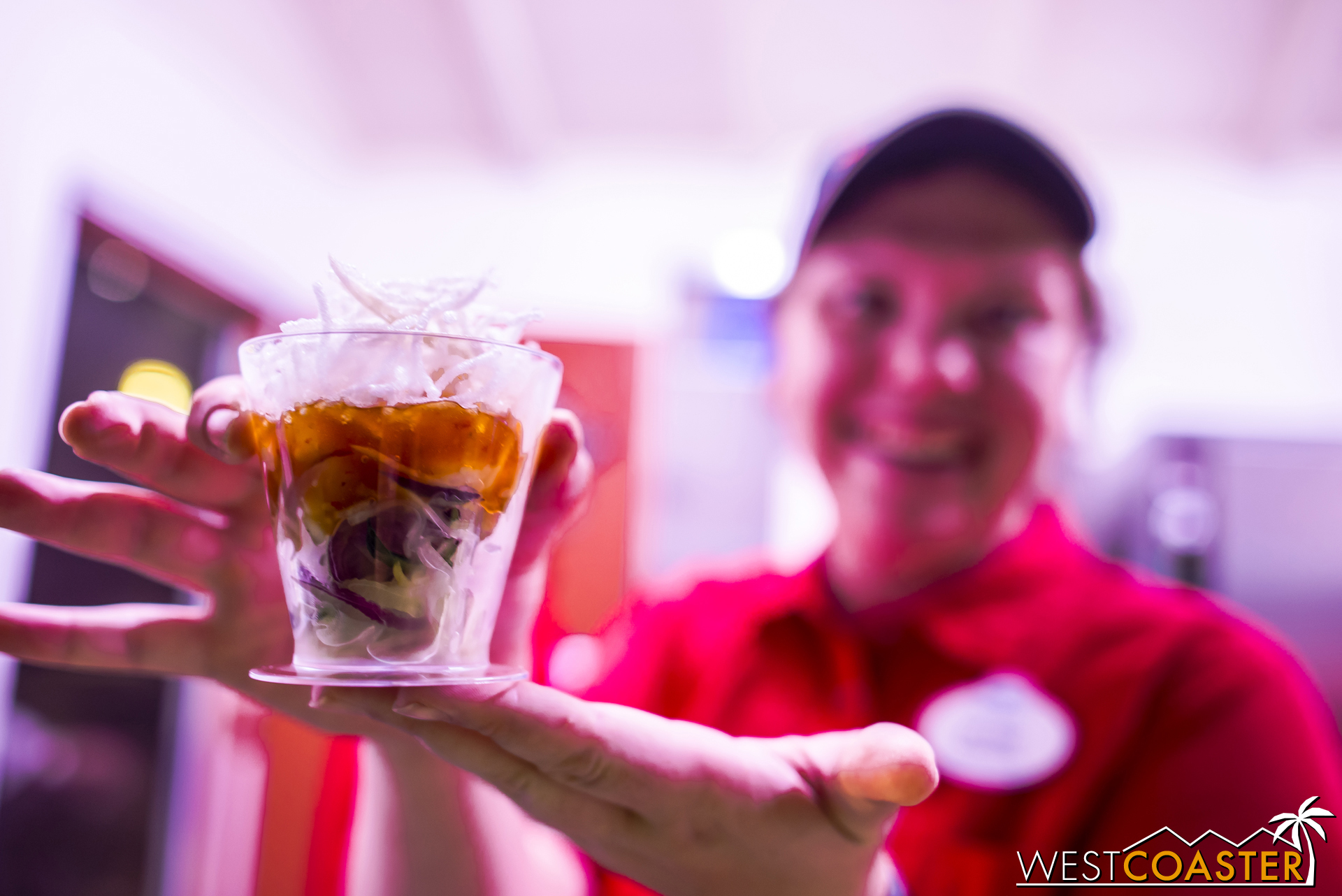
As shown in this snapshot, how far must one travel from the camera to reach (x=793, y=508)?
8.38 feet

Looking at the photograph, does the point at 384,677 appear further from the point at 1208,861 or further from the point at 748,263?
the point at 748,263

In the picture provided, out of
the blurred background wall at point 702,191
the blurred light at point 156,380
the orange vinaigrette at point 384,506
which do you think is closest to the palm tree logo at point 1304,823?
the orange vinaigrette at point 384,506

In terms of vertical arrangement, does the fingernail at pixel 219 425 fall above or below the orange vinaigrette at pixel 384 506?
above

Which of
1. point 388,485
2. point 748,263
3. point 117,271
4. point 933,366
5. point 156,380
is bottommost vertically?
point 388,485

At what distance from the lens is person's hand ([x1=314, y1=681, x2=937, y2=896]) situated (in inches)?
15.8

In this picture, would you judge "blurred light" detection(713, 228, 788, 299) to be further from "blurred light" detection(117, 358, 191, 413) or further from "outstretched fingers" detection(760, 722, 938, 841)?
"outstretched fingers" detection(760, 722, 938, 841)

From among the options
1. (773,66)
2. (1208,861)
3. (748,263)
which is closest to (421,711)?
(1208,861)

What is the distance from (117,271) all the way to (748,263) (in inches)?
69.0

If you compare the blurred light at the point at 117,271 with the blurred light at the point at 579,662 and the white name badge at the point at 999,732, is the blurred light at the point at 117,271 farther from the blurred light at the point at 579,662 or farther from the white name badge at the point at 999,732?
the white name badge at the point at 999,732

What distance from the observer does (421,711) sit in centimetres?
41

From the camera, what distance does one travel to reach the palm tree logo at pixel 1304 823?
1.83ft

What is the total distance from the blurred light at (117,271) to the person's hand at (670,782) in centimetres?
177

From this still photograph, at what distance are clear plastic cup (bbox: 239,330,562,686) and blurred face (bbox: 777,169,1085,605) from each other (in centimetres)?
51

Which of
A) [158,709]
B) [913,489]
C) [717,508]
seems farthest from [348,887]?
[717,508]
